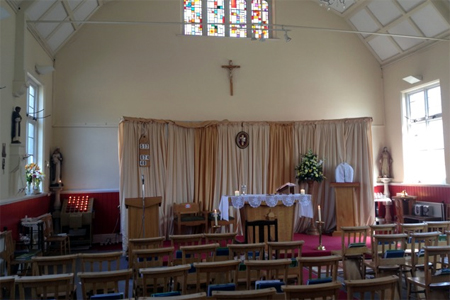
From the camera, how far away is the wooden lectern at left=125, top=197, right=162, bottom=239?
7285mm

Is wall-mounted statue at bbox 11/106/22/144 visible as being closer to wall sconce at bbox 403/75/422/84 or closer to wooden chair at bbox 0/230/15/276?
wooden chair at bbox 0/230/15/276

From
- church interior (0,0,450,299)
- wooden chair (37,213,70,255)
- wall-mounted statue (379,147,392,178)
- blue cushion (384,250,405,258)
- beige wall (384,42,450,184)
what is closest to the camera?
blue cushion (384,250,405,258)

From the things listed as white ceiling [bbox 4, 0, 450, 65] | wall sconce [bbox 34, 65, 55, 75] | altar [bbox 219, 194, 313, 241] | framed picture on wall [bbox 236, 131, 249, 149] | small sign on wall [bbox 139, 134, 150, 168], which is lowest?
altar [bbox 219, 194, 313, 241]

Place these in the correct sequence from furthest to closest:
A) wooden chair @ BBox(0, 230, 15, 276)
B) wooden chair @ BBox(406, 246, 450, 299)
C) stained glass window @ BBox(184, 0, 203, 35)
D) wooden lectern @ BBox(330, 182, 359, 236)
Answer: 1. stained glass window @ BBox(184, 0, 203, 35)
2. wooden lectern @ BBox(330, 182, 359, 236)
3. wooden chair @ BBox(0, 230, 15, 276)
4. wooden chair @ BBox(406, 246, 450, 299)

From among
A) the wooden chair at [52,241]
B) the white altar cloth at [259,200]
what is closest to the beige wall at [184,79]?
the wooden chair at [52,241]

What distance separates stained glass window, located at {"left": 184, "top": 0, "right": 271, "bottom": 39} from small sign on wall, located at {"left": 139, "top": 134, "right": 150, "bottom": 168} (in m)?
3.30

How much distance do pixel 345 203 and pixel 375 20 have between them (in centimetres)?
483

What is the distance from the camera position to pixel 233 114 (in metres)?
9.96

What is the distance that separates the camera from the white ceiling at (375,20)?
7.67 metres

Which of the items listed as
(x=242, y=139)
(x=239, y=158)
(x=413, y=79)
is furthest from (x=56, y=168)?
(x=413, y=79)

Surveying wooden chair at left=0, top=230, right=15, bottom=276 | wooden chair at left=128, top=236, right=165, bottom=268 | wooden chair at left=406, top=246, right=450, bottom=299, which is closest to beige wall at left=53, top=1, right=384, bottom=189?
wooden chair at left=0, top=230, right=15, bottom=276

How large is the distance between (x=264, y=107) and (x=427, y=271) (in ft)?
22.1

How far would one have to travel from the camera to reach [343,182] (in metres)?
9.23

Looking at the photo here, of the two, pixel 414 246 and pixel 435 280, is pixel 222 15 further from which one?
pixel 435 280
